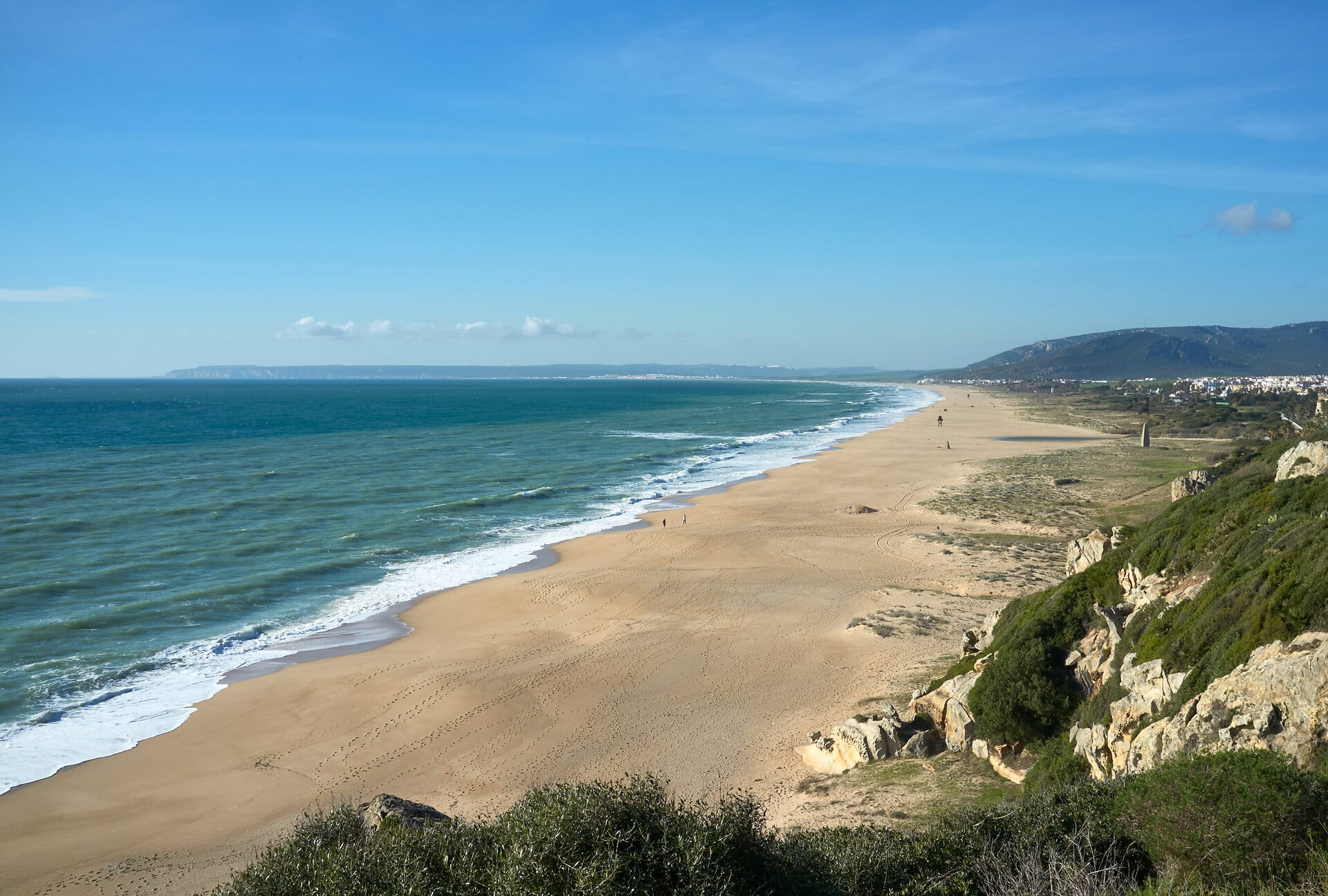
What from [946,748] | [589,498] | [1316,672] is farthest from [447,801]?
[589,498]

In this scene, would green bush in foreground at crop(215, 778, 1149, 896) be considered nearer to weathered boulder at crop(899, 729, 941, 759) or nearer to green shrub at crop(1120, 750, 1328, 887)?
green shrub at crop(1120, 750, 1328, 887)

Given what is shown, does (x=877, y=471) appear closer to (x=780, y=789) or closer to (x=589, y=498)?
(x=589, y=498)

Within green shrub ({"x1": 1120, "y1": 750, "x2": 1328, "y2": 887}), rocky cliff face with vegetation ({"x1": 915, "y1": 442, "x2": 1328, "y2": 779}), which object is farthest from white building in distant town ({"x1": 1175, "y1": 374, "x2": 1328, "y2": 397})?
green shrub ({"x1": 1120, "y1": 750, "x2": 1328, "y2": 887})

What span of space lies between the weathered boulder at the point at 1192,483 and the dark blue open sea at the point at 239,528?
20.2m

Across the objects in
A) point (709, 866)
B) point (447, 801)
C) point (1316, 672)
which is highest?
point (1316, 672)

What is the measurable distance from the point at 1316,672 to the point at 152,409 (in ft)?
432

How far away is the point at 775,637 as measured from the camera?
68.2ft

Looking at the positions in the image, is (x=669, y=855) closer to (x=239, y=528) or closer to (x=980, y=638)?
(x=980, y=638)

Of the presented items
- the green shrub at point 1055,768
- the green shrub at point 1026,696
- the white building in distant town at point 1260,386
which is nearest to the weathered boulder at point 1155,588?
the green shrub at point 1026,696

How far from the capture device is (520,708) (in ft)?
56.5

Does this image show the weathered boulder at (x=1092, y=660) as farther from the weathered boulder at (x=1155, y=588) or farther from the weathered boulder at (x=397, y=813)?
the weathered boulder at (x=397, y=813)

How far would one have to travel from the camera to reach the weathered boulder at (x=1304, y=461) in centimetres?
1362

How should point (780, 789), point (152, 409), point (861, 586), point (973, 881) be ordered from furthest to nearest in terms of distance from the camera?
point (152, 409)
point (861, 586)
point (780, 789)
point (973, 881)

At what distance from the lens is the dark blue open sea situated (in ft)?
61.3
